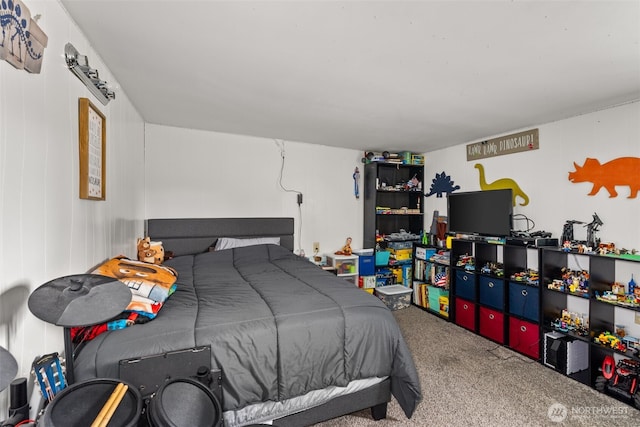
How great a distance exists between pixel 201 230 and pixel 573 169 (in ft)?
13.2

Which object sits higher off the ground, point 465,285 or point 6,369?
point 6,369

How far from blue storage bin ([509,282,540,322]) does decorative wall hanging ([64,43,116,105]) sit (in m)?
3.80

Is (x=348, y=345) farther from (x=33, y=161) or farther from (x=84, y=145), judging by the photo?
(x=84, y=145)

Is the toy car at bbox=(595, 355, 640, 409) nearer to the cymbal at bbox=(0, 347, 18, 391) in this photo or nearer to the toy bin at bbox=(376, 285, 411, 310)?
the toy bin at bbox=(376, 285, 411, 310)

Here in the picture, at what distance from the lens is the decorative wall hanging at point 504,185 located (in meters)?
3.34

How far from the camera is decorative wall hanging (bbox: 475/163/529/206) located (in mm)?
3343

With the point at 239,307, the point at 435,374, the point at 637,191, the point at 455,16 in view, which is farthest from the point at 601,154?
the point at 239,307

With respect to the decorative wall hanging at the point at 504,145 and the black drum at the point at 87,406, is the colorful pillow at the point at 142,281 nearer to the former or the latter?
the black drum at the point at 87,406

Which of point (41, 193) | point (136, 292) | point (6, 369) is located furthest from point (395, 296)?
point (6, 369)

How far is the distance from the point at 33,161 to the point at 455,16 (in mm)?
1964

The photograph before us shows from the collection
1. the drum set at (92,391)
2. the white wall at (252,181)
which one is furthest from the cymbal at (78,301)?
the white wall at (252,181)

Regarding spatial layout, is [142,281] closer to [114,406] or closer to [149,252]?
[114,406]

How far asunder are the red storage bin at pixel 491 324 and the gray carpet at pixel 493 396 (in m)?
0.14

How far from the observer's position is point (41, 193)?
1248mm
